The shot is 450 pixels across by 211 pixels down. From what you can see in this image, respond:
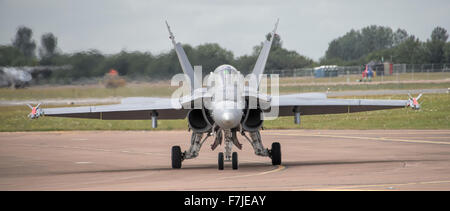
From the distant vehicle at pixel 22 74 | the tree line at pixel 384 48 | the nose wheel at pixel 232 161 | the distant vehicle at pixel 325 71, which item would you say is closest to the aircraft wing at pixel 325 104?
the nose wheel at pixel 232 161

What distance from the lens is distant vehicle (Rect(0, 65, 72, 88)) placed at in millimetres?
27344

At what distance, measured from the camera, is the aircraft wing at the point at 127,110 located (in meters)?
16.8

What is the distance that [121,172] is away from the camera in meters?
16.2

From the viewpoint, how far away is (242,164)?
17.9 meters

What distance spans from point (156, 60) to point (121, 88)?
2081mm

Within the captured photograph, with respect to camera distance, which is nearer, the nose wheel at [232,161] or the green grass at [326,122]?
the nose wheel at [232,161]

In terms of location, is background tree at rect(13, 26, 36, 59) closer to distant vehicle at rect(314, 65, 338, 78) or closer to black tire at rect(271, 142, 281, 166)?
black tire at rect(271, 142, 281, 166)

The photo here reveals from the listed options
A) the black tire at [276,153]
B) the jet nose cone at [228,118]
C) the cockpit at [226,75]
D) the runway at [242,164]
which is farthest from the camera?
Result: the black tire at [276,153]

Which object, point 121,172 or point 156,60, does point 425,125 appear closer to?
point 156,60

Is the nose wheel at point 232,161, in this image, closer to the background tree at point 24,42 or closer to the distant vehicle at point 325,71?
the background tree at point 24,42

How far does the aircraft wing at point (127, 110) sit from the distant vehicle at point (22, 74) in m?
10.2

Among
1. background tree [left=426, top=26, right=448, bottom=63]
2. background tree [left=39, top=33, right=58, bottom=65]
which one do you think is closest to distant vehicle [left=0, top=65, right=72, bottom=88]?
background tree [left=39, top=33, right=58, bottom=65]

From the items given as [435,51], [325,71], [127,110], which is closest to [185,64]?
[127,110]
